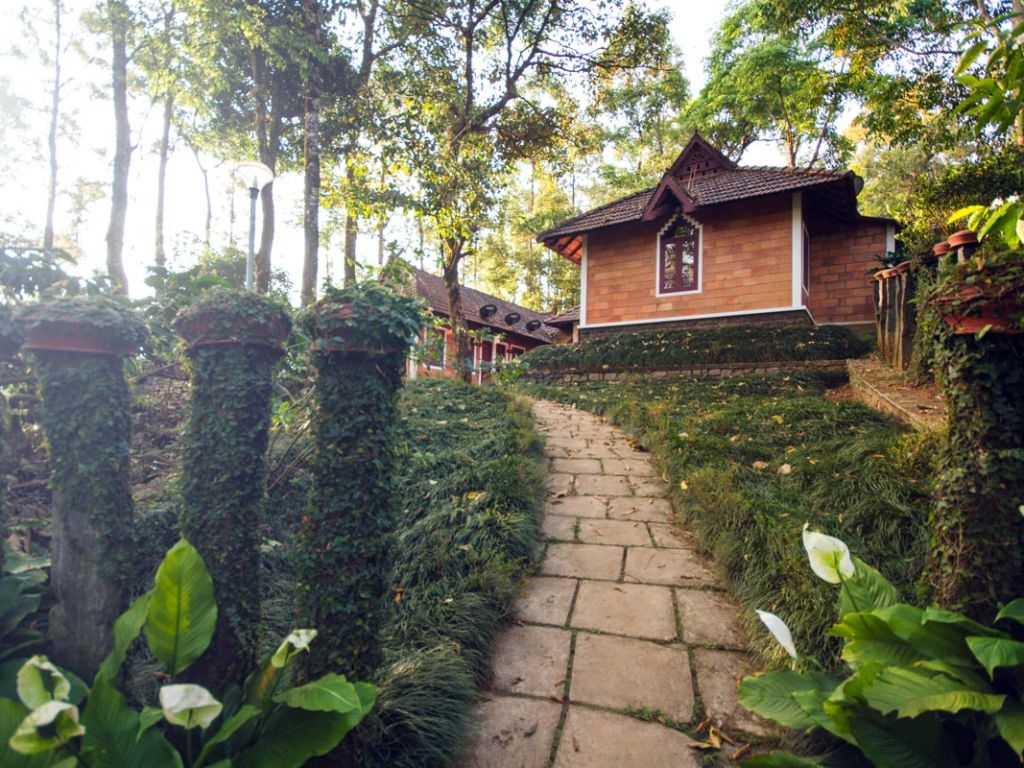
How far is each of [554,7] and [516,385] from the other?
24.1 feet

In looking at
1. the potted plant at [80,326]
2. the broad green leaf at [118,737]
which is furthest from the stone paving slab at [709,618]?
the potted plant at [80,326]

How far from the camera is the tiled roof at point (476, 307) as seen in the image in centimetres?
1678

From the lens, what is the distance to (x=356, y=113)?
9.89 m

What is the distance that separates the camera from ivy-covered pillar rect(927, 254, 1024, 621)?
158 centimetres

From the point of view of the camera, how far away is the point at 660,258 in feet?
36.8

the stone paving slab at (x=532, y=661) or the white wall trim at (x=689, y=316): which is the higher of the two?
the white wall trim at (x=689, y=316)

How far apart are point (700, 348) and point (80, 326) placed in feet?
29.6

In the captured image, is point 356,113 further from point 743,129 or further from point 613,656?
point 743,129

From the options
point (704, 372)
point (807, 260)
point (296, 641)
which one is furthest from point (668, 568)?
point (807, 260)

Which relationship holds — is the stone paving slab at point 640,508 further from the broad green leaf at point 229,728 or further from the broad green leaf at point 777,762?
the broad green leaf at point 229,728

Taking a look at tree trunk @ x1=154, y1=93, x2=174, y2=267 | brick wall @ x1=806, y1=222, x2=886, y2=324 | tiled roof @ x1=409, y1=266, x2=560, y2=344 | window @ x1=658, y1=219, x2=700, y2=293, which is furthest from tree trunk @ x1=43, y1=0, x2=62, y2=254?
brick wall @ x1=806, y1=222, x2=886, y2=324

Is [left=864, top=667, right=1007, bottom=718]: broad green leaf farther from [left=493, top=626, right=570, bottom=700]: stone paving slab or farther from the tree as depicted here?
the tree

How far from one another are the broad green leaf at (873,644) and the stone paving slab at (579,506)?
228cm

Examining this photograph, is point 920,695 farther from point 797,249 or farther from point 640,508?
point 797,249
